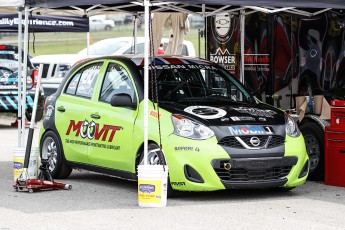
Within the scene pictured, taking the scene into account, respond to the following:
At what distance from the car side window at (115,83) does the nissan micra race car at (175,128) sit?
1 cm

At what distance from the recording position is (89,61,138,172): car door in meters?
12.0

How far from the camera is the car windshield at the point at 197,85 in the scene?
485 inches

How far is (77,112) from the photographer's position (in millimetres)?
12961

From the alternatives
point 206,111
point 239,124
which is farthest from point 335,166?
point 206,111

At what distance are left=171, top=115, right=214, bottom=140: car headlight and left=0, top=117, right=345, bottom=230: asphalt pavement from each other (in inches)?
28.9

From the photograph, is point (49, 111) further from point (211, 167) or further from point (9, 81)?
point (9, 81)

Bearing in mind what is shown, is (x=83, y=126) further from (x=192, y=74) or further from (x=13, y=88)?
(x=13, y=88)

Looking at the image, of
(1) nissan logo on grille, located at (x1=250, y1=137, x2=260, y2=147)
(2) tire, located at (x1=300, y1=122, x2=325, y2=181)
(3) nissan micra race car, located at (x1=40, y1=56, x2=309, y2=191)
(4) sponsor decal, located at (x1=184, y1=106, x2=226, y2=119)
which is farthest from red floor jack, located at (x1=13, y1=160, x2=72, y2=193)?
(2) tire, located at (x1=300, y1=122, x2=325, y2=181)

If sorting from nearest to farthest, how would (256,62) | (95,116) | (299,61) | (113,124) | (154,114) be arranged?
1. (154,114)
2. (113,124)
3. (95,116)
4. (299,61)
5. (256,62)

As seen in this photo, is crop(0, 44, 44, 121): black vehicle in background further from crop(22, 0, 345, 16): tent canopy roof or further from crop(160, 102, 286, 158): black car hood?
crop(160, 102, 286, 158): black car hood

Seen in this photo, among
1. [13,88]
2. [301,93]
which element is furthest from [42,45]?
[301,93]

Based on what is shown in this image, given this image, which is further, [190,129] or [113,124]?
[113,124]

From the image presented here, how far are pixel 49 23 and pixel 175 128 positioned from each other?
10.5 m

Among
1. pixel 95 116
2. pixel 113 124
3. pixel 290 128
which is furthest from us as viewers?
pixel 95 116
